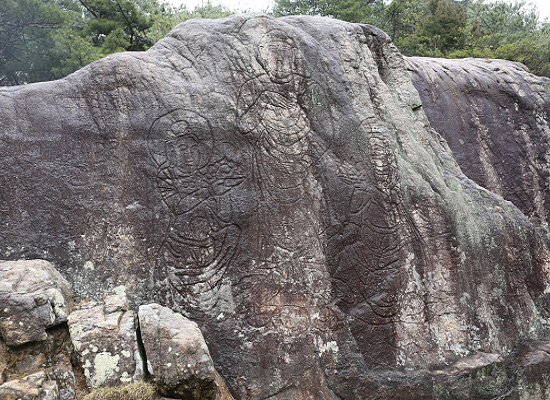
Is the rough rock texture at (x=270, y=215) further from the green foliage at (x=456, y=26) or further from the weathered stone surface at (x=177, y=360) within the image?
the green foliage at (x=456, y=26)

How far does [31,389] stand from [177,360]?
94 cm

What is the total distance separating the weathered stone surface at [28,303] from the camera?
3525mm

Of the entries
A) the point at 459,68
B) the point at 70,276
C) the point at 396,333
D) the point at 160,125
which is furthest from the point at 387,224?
the point at 459,68

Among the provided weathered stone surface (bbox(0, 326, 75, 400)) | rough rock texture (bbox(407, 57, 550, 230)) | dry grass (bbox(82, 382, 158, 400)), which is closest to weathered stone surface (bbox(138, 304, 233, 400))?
dry grass (bbox(82, 382, 158, 400))

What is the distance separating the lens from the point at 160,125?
15.2 ft

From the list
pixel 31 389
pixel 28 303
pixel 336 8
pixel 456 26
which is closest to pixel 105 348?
pixel 31 389

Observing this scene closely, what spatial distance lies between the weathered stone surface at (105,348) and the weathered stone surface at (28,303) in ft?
0.51

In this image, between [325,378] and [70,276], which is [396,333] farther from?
[70,276]

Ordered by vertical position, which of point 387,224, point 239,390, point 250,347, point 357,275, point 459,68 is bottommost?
point 239,390

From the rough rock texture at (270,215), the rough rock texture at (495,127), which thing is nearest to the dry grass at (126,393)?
the rough rock texture at (270,215)

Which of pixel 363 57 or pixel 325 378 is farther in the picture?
pixel 363 57

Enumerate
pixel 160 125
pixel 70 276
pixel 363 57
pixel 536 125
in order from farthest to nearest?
pixel 536 125 < pixel 363 57 < pixel 160 125 < pixel 70 276

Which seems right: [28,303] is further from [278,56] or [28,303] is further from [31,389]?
[278,56]

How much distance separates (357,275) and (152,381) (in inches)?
81.3
